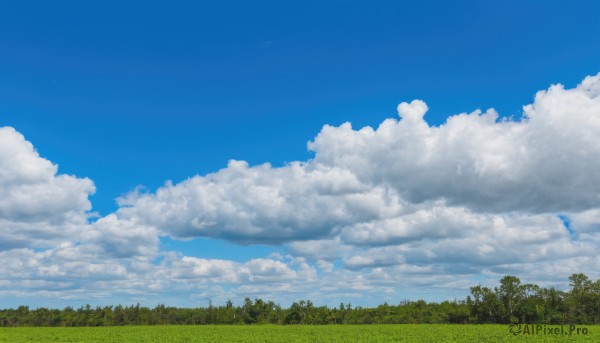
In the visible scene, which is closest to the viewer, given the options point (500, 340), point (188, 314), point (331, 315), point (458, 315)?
point (500, 340)

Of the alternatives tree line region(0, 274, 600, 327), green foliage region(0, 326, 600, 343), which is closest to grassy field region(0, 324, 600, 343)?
green foliage region(0, 326, 600, 343)

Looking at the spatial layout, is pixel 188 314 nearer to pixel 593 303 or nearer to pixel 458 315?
pixel 458 315

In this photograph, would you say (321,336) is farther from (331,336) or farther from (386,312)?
(386,312)

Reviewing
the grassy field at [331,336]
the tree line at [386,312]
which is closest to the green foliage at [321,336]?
the grassy field at [331,336]

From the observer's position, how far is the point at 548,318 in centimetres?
11412

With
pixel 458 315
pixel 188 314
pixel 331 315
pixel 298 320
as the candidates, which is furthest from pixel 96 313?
pixel 458 315

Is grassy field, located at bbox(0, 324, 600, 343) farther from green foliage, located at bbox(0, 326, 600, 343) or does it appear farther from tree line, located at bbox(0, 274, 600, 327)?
tree line, located at bbox(0, 274, 600, 327)

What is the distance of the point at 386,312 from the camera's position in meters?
140

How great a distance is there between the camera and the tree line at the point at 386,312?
115 meters

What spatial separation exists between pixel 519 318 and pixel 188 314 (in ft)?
298

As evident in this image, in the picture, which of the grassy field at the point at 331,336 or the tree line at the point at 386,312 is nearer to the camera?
the grassy field at the point at 331,336

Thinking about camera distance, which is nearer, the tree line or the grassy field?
the grassy field

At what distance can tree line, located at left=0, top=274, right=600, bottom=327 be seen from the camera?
115m

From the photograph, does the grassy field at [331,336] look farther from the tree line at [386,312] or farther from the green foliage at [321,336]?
the tree line at [386,312]
